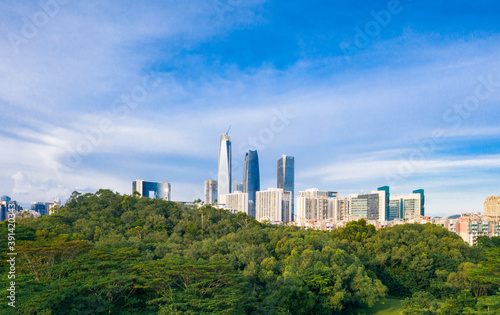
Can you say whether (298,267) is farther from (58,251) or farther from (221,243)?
(58,251)

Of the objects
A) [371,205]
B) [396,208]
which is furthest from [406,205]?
[371,205]

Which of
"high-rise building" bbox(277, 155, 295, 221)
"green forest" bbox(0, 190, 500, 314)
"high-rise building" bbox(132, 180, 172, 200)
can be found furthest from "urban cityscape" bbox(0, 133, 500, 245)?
"high-rise building" bbox(277, 155, 295, 221)

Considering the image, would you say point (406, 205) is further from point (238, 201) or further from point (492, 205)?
point (238, 201)

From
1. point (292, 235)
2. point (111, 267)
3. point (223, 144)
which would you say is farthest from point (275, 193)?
point (111, 267)

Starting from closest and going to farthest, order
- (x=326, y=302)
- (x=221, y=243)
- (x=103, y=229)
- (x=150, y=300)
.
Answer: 1. (x=150, y=300)
2. (x=326, y=302)
3. (x=221, y=243)
4. (x=103, y=229)

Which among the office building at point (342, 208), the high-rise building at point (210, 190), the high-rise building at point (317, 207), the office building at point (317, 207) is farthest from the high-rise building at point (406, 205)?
the high-rise building at point (210, 190)

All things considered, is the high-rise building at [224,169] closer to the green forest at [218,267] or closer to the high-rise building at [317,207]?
the high-rise building at [317,207]
